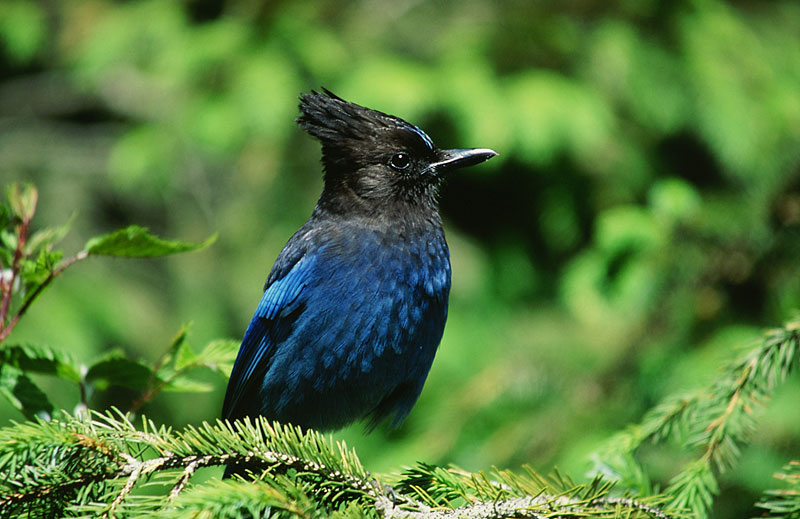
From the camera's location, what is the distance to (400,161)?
3070 millimetres

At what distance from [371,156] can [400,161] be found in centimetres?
12

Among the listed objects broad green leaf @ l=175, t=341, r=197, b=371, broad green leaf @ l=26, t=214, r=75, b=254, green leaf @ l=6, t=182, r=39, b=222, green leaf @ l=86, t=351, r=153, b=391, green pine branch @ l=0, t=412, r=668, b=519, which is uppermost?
green leaf @ l=6, t=182, r=39, b=222

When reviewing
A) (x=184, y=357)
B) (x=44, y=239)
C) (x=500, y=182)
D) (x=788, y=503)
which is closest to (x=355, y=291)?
(x=184, y=357)

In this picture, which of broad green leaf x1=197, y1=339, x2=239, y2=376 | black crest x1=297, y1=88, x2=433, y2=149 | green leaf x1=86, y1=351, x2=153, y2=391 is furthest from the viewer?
black crest x1=297, y1=88, x2=433, y2=149

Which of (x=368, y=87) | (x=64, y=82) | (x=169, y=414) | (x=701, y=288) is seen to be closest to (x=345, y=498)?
(x=701, y=288)

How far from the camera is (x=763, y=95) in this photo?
15.9ft

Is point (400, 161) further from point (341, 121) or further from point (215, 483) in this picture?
point (215, 483)

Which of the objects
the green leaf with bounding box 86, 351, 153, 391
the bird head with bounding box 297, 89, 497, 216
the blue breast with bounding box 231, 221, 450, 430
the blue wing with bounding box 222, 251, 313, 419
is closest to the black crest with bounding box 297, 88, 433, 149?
the bird head with bounding box 297, 89, 497, 216

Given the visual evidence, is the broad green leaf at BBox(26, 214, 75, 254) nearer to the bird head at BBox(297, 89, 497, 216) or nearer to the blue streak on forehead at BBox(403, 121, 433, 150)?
the bird head at BBox(297, 89, 497, 216)

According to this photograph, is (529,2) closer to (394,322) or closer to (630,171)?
(630,171)

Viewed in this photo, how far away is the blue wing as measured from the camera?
9.11 feet

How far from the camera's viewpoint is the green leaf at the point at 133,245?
2.04 metres

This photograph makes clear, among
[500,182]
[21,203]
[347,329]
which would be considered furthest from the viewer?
[500,182]

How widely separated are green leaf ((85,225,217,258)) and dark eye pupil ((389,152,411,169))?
1124mm
